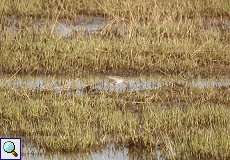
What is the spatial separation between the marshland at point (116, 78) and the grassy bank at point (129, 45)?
17 millimetres

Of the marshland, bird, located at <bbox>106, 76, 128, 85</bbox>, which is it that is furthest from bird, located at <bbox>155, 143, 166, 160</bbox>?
bird, located at <bbox>106, 76, 128, 85</bbox>

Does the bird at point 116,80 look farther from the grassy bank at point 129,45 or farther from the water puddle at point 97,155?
the water puddle at point 97,155

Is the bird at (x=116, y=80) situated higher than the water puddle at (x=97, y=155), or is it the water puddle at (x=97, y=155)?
the bird at (x=116, y=80)

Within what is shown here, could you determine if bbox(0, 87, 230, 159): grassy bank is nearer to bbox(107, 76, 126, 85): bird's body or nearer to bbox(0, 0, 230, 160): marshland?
bbox(0, 0, 230, 160): marshland

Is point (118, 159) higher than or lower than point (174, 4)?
lower

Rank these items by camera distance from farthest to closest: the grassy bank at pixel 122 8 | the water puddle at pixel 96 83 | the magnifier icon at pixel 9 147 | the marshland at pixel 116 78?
1. the grassy bank at pixel 122 8
2. the water puddle at pixel 96 83
3. the marshland at pixel 116 78
4. the magnifier icon at pixel 9 147

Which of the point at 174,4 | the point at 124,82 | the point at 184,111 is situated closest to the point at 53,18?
the point at 174,4

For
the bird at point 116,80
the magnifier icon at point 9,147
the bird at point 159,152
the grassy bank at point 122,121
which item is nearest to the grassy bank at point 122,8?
the bird at point 116,80

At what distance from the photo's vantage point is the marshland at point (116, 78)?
Result: 6.63 m

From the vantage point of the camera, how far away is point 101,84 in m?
8.63

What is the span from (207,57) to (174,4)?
269 centimetres

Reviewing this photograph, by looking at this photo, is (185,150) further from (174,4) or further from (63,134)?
(174,4)

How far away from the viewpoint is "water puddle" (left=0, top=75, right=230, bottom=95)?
827 cm

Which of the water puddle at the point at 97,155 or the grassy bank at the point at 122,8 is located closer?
the water puddle at the point at 97,155
